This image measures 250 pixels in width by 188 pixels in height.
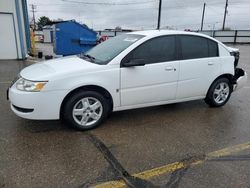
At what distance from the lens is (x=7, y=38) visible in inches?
489

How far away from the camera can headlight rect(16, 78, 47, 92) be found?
3543 millimetres

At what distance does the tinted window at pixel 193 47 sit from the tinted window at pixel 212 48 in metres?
0.08

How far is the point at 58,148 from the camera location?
3371 millimetres

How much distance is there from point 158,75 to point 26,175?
104 inches

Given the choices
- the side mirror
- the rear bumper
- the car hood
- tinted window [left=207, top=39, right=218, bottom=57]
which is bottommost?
the rear bumper

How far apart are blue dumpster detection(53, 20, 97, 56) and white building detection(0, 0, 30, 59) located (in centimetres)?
206

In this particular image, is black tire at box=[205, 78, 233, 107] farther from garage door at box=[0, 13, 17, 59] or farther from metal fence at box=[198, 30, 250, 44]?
metal fence at box=[198, 30, 250, 44]

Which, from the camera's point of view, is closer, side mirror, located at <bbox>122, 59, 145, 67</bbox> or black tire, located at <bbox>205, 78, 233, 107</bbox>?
side mirror, located at <bbox>122, 59, 145, 67</bbox>

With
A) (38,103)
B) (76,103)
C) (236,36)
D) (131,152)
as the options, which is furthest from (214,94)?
(236,36)

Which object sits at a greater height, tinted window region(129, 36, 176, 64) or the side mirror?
tinted window region(129, 36, 176, 64)

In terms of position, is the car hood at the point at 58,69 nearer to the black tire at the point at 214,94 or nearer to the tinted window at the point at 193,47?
the tinted window at the point at 193,47

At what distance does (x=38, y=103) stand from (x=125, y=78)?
1.42 meters

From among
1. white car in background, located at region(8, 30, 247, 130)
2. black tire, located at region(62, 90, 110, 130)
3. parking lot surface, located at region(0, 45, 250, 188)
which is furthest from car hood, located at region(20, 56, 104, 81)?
parking lot surface, located at region(0, 45, 250, 188)

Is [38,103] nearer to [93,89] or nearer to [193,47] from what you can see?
[93,89]
